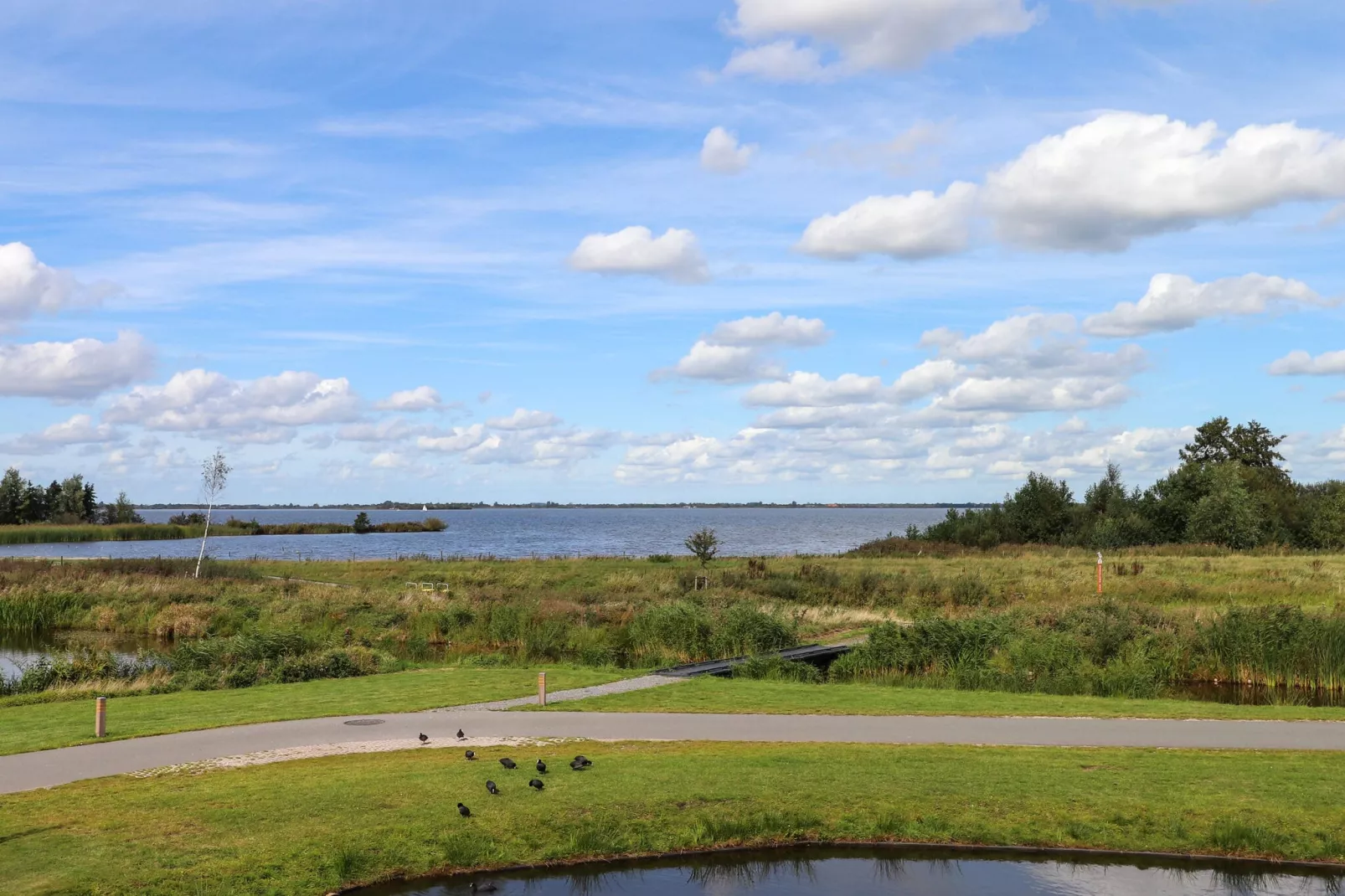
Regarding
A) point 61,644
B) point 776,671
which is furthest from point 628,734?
point 61,644

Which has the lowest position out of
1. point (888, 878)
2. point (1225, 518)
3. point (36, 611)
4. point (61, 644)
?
point (61, 644)

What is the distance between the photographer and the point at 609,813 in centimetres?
1227

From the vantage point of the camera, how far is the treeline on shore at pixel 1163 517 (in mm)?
74375

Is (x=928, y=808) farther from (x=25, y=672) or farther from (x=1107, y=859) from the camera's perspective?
(x=25, y=672)

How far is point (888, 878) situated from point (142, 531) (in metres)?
133

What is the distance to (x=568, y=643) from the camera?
104ft

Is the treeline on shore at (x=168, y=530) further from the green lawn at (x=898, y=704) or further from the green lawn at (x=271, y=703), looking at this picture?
the green lawn at (x=898, y=704)

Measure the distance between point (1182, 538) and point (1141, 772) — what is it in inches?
2773

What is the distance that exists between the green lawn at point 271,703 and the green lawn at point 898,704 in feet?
7.65

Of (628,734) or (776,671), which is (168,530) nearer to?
(776,671)

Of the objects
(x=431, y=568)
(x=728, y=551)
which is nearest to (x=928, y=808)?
(x=431, y=568)

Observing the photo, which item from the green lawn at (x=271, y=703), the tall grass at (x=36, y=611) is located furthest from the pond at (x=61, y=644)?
the green lawn at (x=271, y=703)

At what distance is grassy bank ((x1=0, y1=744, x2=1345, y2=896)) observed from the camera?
35.1ft

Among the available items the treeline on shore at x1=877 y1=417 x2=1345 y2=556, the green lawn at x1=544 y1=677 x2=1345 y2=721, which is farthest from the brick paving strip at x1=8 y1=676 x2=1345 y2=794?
the treeline on shore at x1=877 y1=417 x2=1345 y2=556
